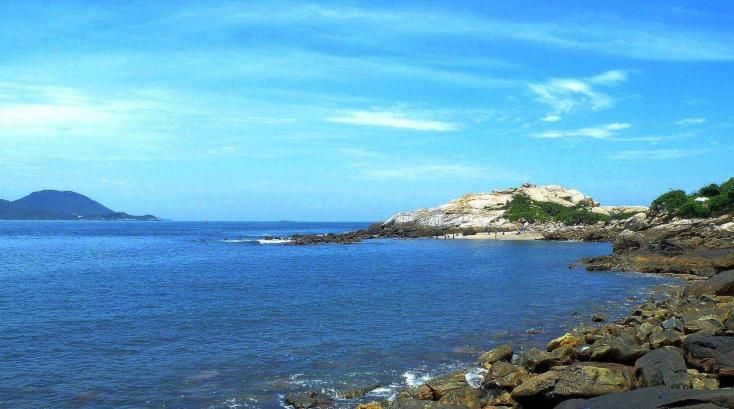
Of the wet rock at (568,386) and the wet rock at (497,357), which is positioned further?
the wet rock at (497,357)

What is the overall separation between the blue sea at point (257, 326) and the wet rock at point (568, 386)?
578cm

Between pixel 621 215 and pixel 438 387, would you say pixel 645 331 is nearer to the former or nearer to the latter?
pixel 438 387

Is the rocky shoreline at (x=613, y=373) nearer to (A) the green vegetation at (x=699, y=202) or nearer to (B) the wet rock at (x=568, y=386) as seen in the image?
(B) the wet rock at (x=568, y=386)

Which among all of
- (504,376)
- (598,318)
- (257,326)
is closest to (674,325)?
(598,318)

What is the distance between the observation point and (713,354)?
16594mm

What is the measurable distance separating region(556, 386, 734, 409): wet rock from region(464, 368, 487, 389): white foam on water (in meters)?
5.61

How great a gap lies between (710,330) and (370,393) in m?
12.0

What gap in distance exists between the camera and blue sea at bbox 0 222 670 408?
1991 cm

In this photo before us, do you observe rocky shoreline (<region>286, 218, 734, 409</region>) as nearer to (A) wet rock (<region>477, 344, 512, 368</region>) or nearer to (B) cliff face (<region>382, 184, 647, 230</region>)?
(A) wet rock (<region>477, 344, 512, 368</region>)

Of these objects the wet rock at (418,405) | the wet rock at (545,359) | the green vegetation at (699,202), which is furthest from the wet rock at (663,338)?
the green vegetation at (699,202)

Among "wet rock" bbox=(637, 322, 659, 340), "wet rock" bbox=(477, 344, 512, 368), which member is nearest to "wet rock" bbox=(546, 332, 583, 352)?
"wet rock" bbox=(477, 344, 512, 368)

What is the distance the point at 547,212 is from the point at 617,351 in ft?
443

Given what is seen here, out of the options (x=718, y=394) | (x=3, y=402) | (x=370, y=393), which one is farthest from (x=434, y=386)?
(x=3, y=402)

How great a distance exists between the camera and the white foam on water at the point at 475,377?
1912 centimetres
